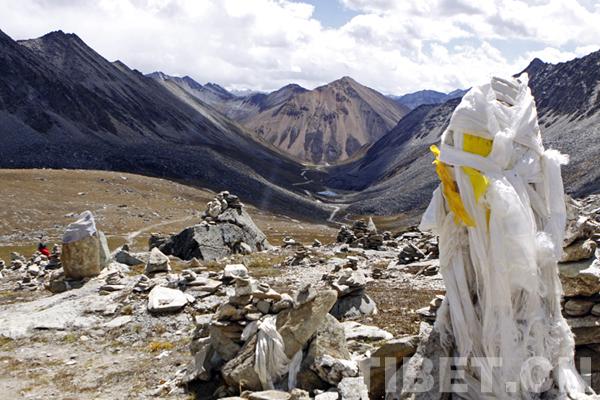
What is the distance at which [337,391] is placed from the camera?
8.55 m

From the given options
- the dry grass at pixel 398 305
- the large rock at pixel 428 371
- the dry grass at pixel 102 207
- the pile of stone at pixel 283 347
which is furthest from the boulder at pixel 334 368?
the dry grass at pixel 102 207

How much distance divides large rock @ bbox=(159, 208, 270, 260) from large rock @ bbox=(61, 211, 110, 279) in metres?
8.08

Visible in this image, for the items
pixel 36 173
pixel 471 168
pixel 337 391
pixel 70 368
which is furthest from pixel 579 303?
pixel 36 173

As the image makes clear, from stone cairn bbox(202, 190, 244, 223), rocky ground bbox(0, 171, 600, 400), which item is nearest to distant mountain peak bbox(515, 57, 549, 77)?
stone cairn bbox(202, 190, 244, 223)

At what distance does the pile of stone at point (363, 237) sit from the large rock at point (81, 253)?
17627mm

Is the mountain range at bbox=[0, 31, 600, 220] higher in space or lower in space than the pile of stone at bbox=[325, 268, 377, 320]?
higher

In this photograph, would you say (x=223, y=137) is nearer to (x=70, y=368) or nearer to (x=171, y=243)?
(x=171, y=243)

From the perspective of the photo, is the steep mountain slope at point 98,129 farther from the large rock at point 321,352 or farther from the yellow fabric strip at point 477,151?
the yellow fabric strip at point 477,151

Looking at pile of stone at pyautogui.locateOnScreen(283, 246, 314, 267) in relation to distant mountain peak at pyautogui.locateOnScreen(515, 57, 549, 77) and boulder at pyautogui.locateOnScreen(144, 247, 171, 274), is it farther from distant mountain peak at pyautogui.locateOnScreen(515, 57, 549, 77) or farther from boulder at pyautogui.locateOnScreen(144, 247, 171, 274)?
distant mountain peak at pyautogui.locateOnScreen(515, 57, 549, 77)

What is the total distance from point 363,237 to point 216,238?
10.2 m

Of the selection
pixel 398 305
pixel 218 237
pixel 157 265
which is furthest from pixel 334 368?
pixel 218 237

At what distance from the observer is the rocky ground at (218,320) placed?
8586 millimetres

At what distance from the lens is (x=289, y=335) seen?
988 centimetres

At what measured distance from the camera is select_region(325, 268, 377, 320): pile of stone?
14.6m
